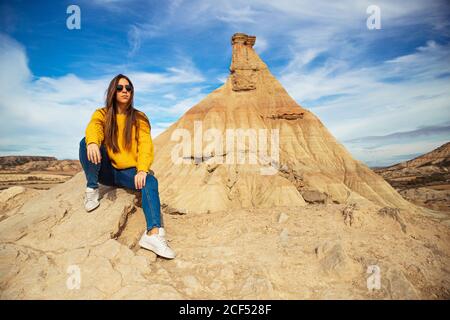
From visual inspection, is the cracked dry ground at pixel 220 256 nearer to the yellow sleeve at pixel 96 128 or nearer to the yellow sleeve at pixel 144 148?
the yellow sleeve at pixel 144 148

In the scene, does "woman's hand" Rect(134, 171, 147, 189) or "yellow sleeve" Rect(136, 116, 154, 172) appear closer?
"woman's hand" Rect(134, 171, 147, 189)

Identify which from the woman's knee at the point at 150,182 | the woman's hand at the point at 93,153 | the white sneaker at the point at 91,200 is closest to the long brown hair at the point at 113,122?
the woman's hand at the point at 93,153

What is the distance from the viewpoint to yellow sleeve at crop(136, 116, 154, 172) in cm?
417

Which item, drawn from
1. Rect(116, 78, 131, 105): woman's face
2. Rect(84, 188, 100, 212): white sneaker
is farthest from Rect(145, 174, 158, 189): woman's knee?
Rect(116, 78, 131, 105): woman's face

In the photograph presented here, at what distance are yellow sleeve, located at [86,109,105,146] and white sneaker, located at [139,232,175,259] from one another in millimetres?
1373

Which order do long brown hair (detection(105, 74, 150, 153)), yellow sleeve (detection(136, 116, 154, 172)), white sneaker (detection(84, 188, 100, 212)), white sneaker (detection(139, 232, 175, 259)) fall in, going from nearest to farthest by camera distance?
white sneaker (detection(139, 232, 175, 259))
yellow sleeve (detection(136, 116, 154, 172))
long brown hair (detection(105, 74, 150, 153))
white sneaker (detection(84, 188, 100, 212))

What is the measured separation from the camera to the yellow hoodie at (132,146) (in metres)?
4.20

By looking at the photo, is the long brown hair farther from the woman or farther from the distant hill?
the distant hill

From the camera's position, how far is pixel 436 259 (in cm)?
394

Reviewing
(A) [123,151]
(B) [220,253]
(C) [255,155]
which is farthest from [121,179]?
(C) [255,155]
